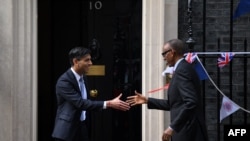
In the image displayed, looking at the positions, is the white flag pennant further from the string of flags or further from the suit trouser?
the suit trouser

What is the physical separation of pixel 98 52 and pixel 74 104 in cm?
211

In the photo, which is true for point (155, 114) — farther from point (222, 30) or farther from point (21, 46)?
point (21, 46)

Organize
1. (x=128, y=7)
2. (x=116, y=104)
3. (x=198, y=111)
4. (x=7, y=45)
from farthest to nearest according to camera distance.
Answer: (x=128, y=7) → (x=7, y=45) → (x=116, y=104) → (x=198, y=111)

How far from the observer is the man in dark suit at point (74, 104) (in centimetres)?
514

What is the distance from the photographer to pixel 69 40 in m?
7.26

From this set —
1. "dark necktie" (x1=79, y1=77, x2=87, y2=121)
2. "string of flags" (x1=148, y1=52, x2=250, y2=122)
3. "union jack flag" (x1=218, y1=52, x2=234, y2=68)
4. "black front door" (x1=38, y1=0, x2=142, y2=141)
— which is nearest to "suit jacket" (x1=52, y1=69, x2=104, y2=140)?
"dark necktie" (x1=79, y1=77, x2=87, y2=121)

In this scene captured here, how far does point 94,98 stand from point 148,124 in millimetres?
1023

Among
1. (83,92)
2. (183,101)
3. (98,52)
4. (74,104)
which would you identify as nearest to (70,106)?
(74,104)

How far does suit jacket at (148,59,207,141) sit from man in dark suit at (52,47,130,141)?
0.60 metres

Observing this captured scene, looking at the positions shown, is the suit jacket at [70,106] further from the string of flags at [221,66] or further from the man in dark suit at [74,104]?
the string of flags at [221,66]

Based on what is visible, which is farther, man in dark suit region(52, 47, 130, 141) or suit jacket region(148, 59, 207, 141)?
man in dark suit region(52, 47, 130, 141)

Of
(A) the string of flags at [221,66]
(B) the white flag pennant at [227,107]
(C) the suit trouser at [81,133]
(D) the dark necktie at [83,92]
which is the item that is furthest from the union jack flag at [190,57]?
(C) the suit trouser at [81,133]

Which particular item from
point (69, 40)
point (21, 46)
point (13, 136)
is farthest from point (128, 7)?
point (13, 136)

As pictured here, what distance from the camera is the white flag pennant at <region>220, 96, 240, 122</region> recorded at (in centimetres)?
626
